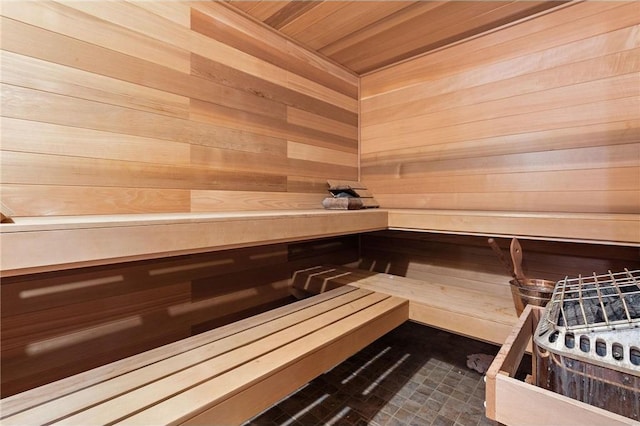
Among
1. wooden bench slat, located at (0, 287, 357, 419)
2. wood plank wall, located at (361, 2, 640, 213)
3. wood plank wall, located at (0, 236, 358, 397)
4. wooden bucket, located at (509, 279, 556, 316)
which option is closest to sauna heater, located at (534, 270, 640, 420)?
wooden bucket, located at (509, 279, 556, 316)

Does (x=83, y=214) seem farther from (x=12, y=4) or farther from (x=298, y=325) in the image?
(x=298, y=325)

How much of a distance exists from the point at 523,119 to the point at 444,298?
1.00 meters

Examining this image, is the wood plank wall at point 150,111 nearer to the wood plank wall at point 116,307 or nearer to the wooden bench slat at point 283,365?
the wood plank wall at point 116,307

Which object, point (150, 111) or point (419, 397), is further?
point (419, 397)

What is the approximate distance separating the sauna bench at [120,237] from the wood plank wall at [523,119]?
42.9 inches

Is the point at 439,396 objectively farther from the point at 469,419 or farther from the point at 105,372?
the point at 105,372

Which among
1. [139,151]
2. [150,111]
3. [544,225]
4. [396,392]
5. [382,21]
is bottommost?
[396,392]

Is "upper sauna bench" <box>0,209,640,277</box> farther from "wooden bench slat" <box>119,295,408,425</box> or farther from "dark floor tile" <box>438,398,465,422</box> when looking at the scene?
"dark floor tile" <box>438,398,465,422</box>

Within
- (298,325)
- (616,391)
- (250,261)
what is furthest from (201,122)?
(616,391)

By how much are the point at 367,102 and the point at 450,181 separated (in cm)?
82

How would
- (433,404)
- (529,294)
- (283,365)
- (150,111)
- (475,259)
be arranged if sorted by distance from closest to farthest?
(283,365) < (529,294) < (150,111) < (433,404) < (475,259)

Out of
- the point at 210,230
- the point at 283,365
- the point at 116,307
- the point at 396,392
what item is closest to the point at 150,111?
the point at 210,230

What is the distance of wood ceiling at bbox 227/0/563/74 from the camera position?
1.45 meters

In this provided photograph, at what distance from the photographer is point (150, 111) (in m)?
1.20
